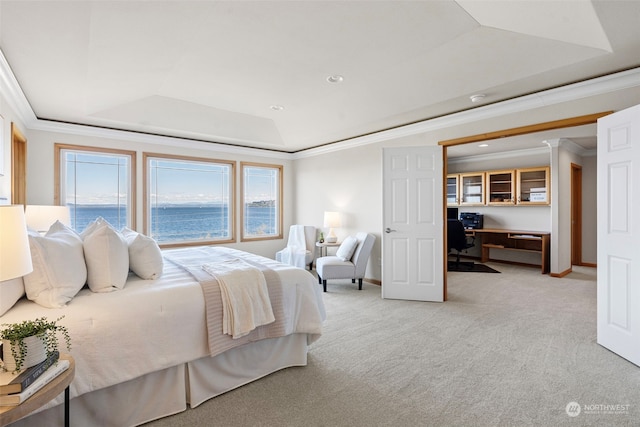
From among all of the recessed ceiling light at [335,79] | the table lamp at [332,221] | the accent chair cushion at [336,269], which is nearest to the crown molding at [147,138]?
the table lamp at [332,221]

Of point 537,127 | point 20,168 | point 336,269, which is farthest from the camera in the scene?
point 336,269

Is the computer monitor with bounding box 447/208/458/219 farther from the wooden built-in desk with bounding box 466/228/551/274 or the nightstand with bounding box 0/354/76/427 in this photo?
the nightstand with bounding box 0/354/76/427

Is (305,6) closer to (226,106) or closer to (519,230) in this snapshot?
(226,106)

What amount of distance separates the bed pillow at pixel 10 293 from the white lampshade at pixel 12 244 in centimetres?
41

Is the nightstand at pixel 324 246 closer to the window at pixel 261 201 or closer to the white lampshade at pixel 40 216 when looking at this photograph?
the window at pixel 261 201

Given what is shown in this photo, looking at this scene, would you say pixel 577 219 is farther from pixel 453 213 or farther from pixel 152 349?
pixel 152 349

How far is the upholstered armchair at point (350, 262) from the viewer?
4.84 metres

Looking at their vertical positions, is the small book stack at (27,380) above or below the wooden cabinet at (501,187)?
below

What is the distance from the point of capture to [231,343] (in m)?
2.16

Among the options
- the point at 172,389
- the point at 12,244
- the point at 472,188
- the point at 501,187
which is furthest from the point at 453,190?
the point at 12,244

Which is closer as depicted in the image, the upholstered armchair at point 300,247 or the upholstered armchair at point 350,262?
the upholstered armchair at point 350,262

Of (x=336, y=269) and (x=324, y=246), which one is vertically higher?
Result: (x=324, y=246)

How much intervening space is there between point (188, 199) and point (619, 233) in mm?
5860

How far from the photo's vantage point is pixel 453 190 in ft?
26.2
